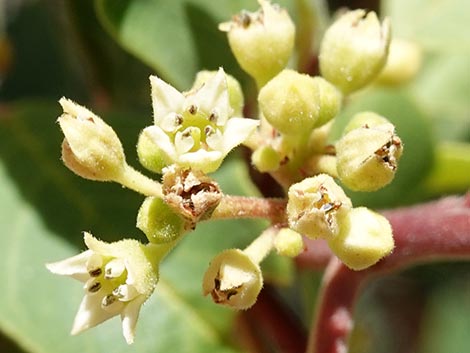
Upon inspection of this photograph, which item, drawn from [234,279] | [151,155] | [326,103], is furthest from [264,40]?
[234,279]

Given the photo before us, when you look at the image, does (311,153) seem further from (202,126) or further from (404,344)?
(404,344)

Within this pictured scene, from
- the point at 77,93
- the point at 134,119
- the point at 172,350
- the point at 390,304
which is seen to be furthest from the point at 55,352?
the point at 390,304

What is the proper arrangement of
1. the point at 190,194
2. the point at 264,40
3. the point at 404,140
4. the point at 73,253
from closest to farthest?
the point at 190,194 → the point at 264,40 → the point at 73,253 → the point at 404,140

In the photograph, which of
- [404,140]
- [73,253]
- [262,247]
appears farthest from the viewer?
[404,140]

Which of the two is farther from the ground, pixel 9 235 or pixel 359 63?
pixel 359 63

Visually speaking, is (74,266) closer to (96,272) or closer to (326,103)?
(96,272)

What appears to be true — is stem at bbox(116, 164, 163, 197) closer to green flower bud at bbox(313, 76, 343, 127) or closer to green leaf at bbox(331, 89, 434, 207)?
green flower bud at bbox(313, 76, 343, 127)
